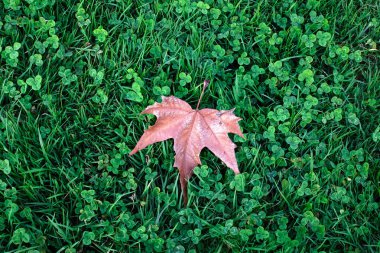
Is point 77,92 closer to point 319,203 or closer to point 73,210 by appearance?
point 73,210

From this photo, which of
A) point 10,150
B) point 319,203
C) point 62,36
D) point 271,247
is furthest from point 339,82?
point 10,150

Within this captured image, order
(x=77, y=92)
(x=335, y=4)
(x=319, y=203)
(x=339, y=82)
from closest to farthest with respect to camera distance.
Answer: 1. (x=319, y=203)
2. (x=77, y=92)
3. (x=339, y=82)
4. (x=335, y=4)

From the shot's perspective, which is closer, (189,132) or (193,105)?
(189,132)

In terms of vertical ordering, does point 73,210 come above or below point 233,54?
below
